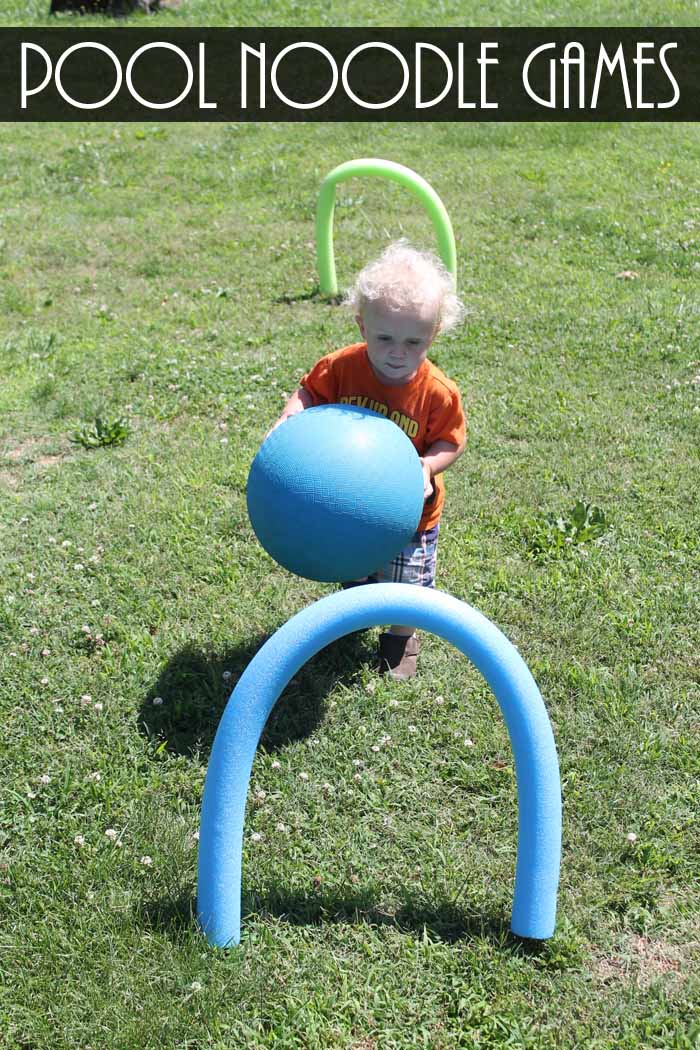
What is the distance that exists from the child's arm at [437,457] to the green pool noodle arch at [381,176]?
119 inches

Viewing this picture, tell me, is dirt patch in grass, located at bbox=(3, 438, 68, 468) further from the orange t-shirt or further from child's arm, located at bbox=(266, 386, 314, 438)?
the orange t-shirt

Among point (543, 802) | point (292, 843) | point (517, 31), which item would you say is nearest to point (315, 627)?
point (543, 802)

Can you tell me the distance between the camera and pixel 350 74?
13148mm

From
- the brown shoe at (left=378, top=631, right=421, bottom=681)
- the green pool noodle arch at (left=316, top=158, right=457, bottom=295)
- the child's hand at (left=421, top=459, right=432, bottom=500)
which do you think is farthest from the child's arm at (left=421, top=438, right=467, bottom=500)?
the green pool noodle arch at (left=316, top=158, right=457, bottom=295)

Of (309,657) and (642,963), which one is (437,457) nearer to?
(309,657)

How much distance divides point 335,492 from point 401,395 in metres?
0.72

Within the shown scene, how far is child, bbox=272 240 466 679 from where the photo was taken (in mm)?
3531

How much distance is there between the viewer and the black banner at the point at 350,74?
12227 mm

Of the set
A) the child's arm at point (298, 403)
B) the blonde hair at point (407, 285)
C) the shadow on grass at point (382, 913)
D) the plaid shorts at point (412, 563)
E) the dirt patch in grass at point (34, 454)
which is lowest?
the shadow on grass at point (382, 913)

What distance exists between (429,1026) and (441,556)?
7.67ft

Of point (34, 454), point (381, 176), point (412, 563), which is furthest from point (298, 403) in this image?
point (381, 176)

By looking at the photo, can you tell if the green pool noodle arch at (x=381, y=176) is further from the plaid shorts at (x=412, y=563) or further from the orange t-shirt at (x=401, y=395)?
the plaid shorts at (x=412, y=563)

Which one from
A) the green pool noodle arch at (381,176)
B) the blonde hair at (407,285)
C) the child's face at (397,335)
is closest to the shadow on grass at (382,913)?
the child's face at (397,335)

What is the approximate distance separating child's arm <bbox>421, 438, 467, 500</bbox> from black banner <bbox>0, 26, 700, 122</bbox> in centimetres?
918
